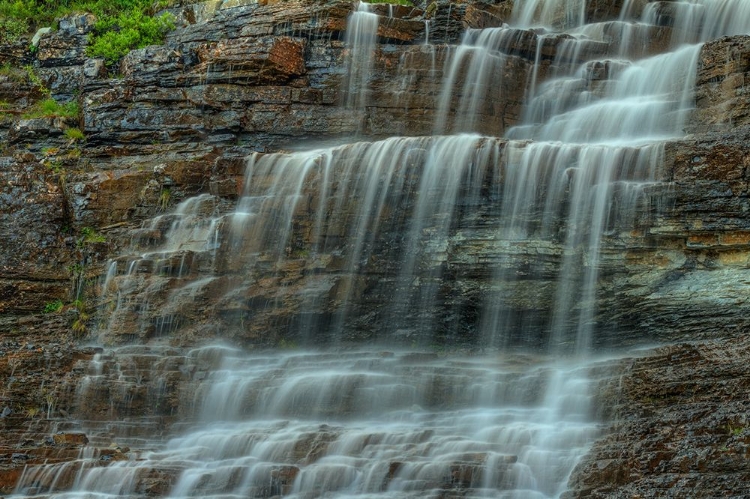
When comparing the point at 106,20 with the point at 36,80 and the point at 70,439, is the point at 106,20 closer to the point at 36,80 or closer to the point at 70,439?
the point at 36,80

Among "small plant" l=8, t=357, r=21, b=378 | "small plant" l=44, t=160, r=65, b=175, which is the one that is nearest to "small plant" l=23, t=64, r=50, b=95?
"small plant" l=44, t=160, r=65, b=175

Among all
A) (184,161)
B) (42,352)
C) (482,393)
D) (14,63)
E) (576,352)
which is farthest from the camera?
(14,63)

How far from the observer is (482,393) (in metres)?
14.1

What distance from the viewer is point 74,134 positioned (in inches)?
901

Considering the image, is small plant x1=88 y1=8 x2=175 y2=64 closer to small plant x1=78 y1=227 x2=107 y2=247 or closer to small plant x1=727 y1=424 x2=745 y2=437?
small plant x1=78 y1=227 x2=107 y2=247

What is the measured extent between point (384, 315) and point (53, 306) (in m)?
7.20

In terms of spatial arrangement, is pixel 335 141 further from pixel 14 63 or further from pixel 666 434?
pixel 666 434

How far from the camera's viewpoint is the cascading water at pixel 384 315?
1220 cm

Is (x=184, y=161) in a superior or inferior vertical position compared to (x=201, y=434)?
superior

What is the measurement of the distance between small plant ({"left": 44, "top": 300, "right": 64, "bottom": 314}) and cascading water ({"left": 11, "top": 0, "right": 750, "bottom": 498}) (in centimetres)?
177

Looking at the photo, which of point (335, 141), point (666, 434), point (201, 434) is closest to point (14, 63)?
point (335, 141)

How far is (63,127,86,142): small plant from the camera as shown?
896 inches

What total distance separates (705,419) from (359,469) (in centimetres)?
418

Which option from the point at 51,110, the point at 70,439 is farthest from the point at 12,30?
the point at 70,439
